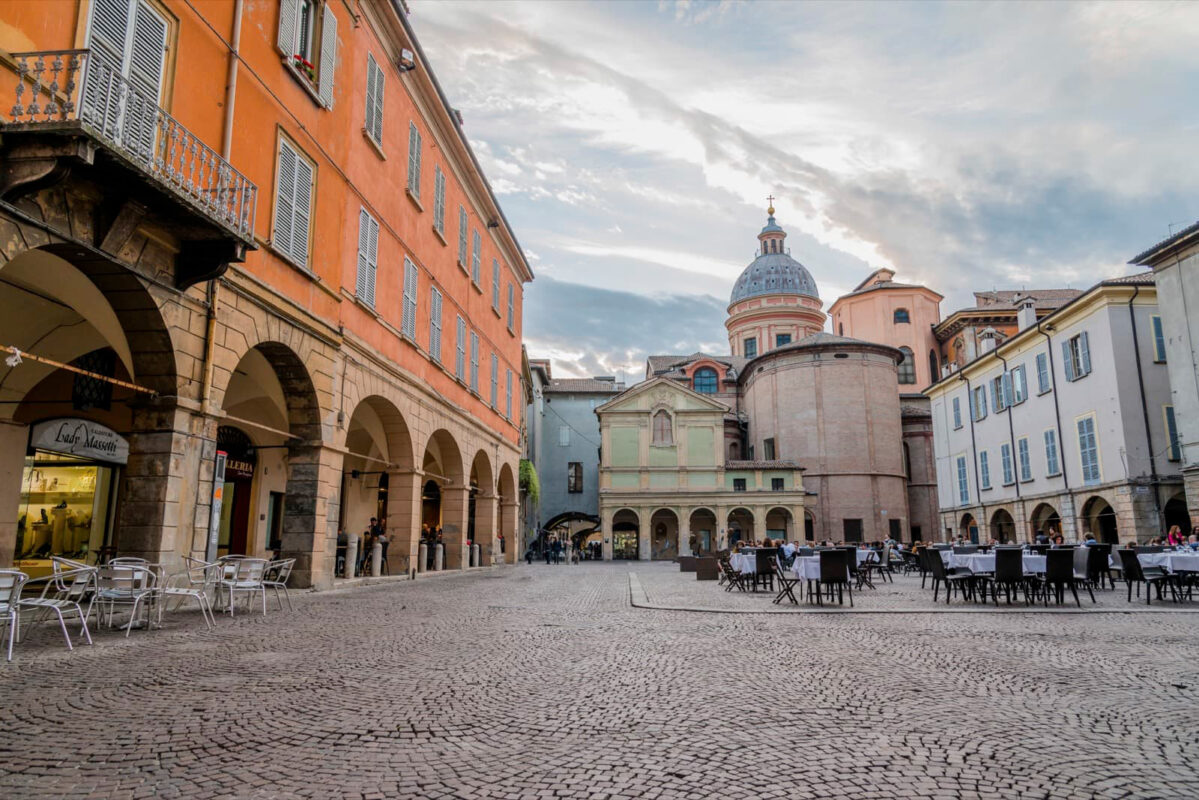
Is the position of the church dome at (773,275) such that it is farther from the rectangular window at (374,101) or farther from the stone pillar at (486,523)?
the rectangular window at (374,101)

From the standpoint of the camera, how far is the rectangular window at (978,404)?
35000mm

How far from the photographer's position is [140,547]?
970cm

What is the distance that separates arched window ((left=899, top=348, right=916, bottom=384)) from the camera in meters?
57.6

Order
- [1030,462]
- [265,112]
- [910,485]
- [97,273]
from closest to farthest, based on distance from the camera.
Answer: [97,273] → [265,112] → [1030,462] → [910,485]

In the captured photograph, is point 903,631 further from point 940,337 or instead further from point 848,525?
point 940,337

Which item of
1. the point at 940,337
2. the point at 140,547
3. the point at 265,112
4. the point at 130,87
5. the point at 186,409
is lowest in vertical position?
the point at 140,547

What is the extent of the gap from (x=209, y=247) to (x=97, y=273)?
131 cm

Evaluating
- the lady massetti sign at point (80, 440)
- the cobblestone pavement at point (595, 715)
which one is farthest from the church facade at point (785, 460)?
the cobblestone pavement at point (595, 715)

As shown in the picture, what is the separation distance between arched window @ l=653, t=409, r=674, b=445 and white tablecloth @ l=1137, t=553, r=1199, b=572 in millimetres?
34471

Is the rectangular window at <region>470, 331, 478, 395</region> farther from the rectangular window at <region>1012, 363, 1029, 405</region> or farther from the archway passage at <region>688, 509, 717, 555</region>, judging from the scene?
the archway passage at <region>688, 509, 717, 555</region>

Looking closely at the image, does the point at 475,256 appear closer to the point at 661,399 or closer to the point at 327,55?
the point at 327,55

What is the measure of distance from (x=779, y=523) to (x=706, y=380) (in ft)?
48.0

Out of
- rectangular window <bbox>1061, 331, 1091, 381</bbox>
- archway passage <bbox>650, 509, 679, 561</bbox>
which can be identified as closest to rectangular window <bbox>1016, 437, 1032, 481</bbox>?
rectangular window <bbox>1061, 331, 1091, 381</bbox>

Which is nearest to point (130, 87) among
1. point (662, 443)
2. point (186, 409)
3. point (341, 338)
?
point (186, 409)
